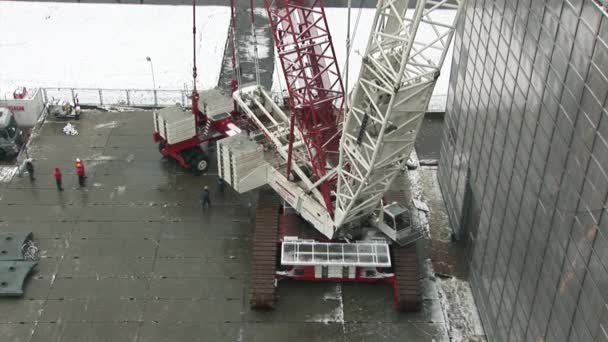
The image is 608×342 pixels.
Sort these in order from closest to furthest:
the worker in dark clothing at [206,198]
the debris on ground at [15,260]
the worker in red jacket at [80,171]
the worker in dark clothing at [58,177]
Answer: the debris on ground at [15,260] → the worker in dark clothing at [206,198] → the worker in dark clothing at [58,177] → the worker in red jacket at [80,171]

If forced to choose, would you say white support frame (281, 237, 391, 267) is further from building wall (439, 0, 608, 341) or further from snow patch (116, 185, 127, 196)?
snow patch (116, 185, 127, 196)

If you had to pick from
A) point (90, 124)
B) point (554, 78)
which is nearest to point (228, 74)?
point (90, 124)

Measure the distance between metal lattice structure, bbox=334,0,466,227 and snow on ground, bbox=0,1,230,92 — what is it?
26746mm

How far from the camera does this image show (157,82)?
59906 millimetres

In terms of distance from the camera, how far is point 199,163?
45531 mm

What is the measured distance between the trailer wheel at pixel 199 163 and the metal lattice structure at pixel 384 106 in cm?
1210

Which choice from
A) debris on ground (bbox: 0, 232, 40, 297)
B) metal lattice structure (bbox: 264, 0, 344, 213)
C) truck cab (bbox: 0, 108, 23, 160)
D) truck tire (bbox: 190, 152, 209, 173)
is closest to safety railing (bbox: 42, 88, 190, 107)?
truck cab (bbox: 0, 108, 23, 160)

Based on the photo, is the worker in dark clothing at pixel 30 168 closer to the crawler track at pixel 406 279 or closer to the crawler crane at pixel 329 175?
the crawler crane at pixel 329 175

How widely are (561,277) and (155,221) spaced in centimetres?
2285

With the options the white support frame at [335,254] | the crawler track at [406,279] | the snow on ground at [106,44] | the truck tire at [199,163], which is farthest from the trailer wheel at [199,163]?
the snow on ground at [106,44]

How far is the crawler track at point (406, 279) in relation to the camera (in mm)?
35812

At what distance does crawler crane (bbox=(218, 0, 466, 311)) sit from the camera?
32.4m

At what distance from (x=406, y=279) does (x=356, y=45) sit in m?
35.3

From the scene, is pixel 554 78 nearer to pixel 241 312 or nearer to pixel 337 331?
pixel 337 331
